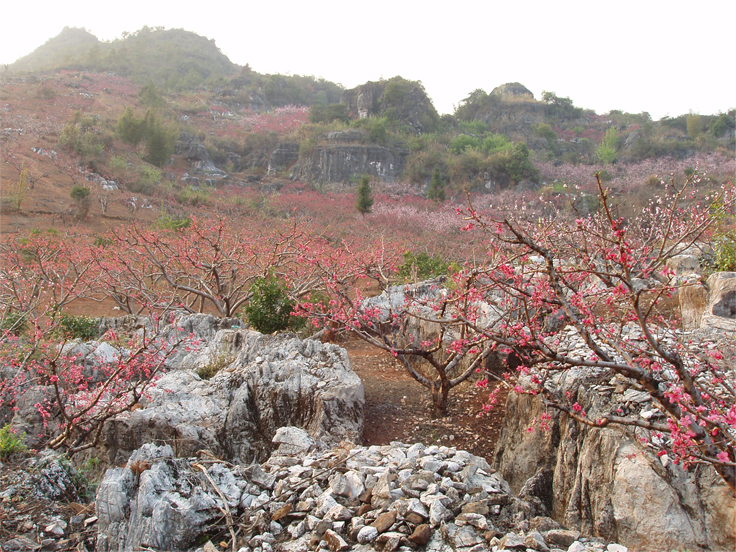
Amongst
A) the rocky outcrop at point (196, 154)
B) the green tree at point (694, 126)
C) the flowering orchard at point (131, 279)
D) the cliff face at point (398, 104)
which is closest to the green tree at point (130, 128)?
the rocky outcrop at point (196, 154)

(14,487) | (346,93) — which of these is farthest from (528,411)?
(346,93)

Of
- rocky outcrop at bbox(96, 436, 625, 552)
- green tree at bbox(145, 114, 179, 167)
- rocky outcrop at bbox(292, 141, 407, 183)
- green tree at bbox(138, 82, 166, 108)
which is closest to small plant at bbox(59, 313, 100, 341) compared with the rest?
rocky outcrop at bbox(96, 436, 625, 552)

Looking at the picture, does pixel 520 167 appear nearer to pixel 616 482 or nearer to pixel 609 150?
pixel 609 150

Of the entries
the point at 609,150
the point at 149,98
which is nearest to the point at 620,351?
the point at 609,150

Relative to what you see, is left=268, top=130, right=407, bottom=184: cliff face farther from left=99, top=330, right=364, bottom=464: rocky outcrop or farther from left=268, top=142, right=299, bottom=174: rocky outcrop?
left=99, top=330, right=364, bottom=464: rocky outcrop

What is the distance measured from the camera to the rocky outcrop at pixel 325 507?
2.71 m

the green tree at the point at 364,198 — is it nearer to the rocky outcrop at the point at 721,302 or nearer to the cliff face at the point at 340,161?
the cliff face at the point at 340,161

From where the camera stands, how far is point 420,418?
221 inches

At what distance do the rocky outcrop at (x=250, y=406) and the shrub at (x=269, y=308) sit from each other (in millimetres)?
2037

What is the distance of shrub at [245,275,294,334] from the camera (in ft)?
26.3

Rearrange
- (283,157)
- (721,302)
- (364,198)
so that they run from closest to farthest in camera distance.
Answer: (721,302), (364,198), (283,157)

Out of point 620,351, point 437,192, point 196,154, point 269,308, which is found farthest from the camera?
point 196,154

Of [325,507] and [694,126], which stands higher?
[694,126]

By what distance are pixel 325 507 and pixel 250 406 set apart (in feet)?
7.91
